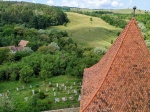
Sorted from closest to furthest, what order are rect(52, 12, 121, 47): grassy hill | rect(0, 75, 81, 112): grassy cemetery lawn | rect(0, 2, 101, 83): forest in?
rect(0, 75, 81, 112): grassy cemetery lawn, rect(0, 2, 101, 83): forest, rect(52, 12, 121, 47): grassy hill

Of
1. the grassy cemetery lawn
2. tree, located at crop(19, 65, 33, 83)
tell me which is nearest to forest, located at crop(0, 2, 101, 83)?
tree, located at crop(19, 65, 33, 83)

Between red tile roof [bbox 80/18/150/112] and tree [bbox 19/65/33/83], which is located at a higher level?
red tile roof [bbox 80/18/150/112]

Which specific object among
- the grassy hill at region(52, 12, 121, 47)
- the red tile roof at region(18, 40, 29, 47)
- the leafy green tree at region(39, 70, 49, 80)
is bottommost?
the grassy hill at region(52, 12, 121, 47)

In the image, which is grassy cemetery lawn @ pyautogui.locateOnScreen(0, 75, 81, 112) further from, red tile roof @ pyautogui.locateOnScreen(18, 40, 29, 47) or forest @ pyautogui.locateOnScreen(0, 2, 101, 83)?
red tile roof @ pyautogui.locateOnScreen(18, 40, 29, 47)

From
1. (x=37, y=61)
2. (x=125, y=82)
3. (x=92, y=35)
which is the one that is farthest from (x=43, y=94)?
(x=92, y=35)

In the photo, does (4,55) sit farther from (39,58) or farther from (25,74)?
(25,74)

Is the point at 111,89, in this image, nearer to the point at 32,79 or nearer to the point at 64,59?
the point at 32,79

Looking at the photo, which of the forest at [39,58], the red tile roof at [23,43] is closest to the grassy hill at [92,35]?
the forest at [39,58]
